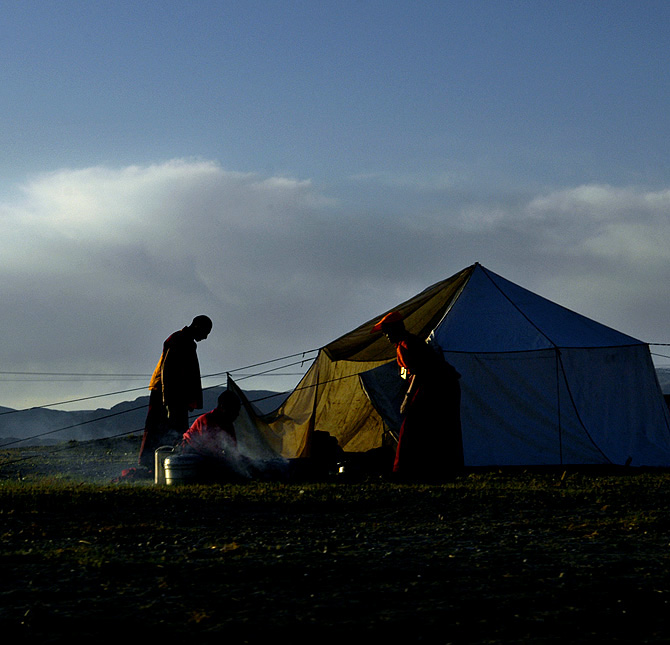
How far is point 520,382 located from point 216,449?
4462mm

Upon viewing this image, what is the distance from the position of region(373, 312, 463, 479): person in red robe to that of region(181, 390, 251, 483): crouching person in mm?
1586

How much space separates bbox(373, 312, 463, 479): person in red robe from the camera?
9.07 metres

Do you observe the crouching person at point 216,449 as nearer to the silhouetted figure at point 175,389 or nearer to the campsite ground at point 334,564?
the silhouetted figure at point 175,389

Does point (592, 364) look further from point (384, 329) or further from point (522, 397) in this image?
point (384, 329)

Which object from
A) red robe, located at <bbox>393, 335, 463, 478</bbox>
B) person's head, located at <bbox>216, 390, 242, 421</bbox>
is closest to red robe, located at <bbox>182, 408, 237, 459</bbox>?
person's head, located at <bbox>216, 390, 242, 421</bbox>

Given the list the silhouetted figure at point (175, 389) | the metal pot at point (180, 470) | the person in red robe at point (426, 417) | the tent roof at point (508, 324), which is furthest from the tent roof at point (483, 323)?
the metal pot at point (180, 470)

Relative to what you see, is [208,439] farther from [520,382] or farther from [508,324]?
[508,324]

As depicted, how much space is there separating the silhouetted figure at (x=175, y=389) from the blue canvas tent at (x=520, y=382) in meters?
2.46

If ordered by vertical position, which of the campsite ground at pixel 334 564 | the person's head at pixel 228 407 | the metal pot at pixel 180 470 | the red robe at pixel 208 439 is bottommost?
the campsite ground at pixel 334 564

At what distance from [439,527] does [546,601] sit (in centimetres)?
210

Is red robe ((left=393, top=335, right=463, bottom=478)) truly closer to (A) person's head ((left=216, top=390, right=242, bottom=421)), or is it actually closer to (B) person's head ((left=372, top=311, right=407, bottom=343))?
(B) person's head ((left=372, top=311, right=407, bottom=343))

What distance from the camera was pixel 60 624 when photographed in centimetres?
334

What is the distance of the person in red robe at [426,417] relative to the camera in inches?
357

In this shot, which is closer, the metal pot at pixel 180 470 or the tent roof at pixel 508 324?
the metal pot at pixel 180 470
